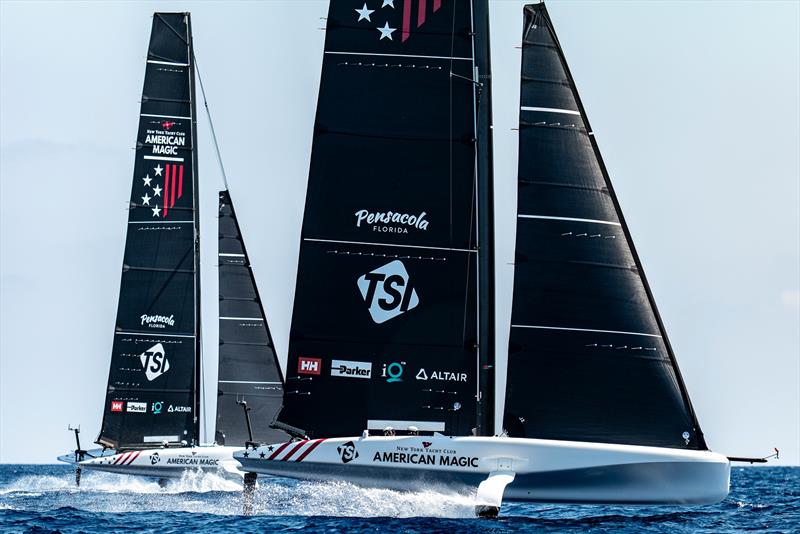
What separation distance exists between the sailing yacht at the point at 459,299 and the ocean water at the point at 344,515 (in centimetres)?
49

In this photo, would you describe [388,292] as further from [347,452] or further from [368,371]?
[347,452]

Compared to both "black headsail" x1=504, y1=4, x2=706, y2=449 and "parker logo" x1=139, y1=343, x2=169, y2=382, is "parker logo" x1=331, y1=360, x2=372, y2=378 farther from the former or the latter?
"parker logo" x1=139, y1=343, x2=169, y2=382

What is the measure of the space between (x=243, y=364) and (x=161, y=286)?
3.33 meters

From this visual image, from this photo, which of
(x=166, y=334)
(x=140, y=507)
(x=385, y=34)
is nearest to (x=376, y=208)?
(x=385, y=34)

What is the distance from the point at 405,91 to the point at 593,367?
588 cm

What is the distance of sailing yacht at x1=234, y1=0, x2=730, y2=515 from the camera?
75.8ft

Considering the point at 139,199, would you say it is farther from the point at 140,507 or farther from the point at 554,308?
the point at 554,308

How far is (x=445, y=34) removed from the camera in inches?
1001

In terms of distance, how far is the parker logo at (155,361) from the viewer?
41.8 m

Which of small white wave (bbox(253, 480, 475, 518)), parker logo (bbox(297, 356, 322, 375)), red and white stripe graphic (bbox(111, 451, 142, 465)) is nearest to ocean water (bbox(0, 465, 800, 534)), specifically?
small white wave (bbox(253, 480, 475, 518))

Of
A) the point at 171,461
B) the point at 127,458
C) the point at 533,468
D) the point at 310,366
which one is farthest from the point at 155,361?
the point at 533,468

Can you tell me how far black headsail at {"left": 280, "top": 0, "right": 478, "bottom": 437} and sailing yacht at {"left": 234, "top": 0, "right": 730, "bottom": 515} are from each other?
3 centimetres

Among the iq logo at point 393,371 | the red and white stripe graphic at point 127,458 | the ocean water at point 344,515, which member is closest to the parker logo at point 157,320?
the red and white stripe graphic at point 127,458

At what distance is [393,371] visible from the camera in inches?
968
